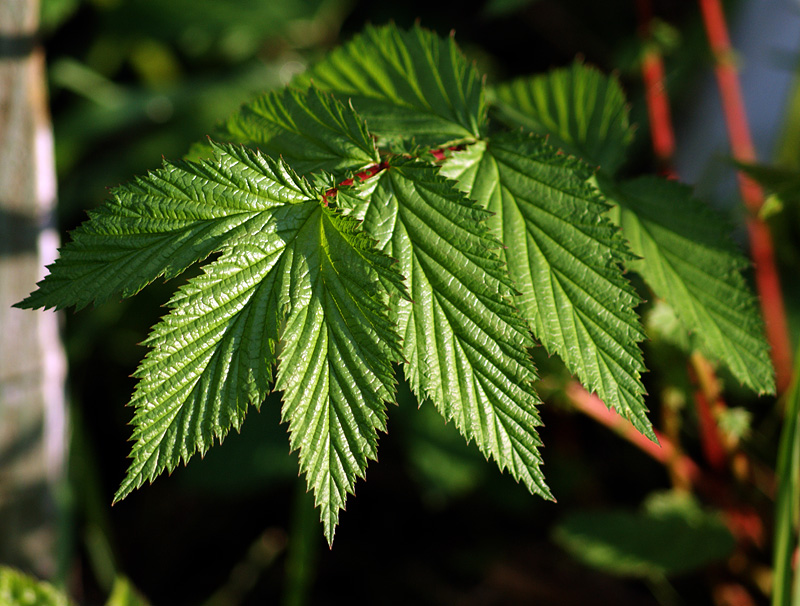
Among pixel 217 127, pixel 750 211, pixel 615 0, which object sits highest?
pixel 615 0

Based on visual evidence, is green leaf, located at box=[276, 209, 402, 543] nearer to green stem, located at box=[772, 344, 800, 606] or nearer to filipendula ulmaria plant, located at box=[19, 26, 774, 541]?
filipendula ulmaria plant, located at box=[19, 26, 774, 541]

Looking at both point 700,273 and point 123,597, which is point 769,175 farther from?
point 123,597

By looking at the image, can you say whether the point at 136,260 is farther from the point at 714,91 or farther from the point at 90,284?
the point at 714,91

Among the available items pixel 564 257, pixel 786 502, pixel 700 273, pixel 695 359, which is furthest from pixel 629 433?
pixel 564 257

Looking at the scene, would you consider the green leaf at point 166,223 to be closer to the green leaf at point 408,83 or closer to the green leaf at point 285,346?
the green leaf at point 285,346

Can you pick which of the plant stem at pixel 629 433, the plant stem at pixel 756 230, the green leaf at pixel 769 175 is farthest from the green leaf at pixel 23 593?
the plant stem at pixel 756 230

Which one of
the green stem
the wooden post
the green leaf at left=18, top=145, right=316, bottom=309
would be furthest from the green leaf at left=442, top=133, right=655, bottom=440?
the wooden post

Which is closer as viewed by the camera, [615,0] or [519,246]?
[519,246]

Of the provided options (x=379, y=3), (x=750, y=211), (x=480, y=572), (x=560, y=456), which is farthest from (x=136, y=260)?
(x=379, y=3)
